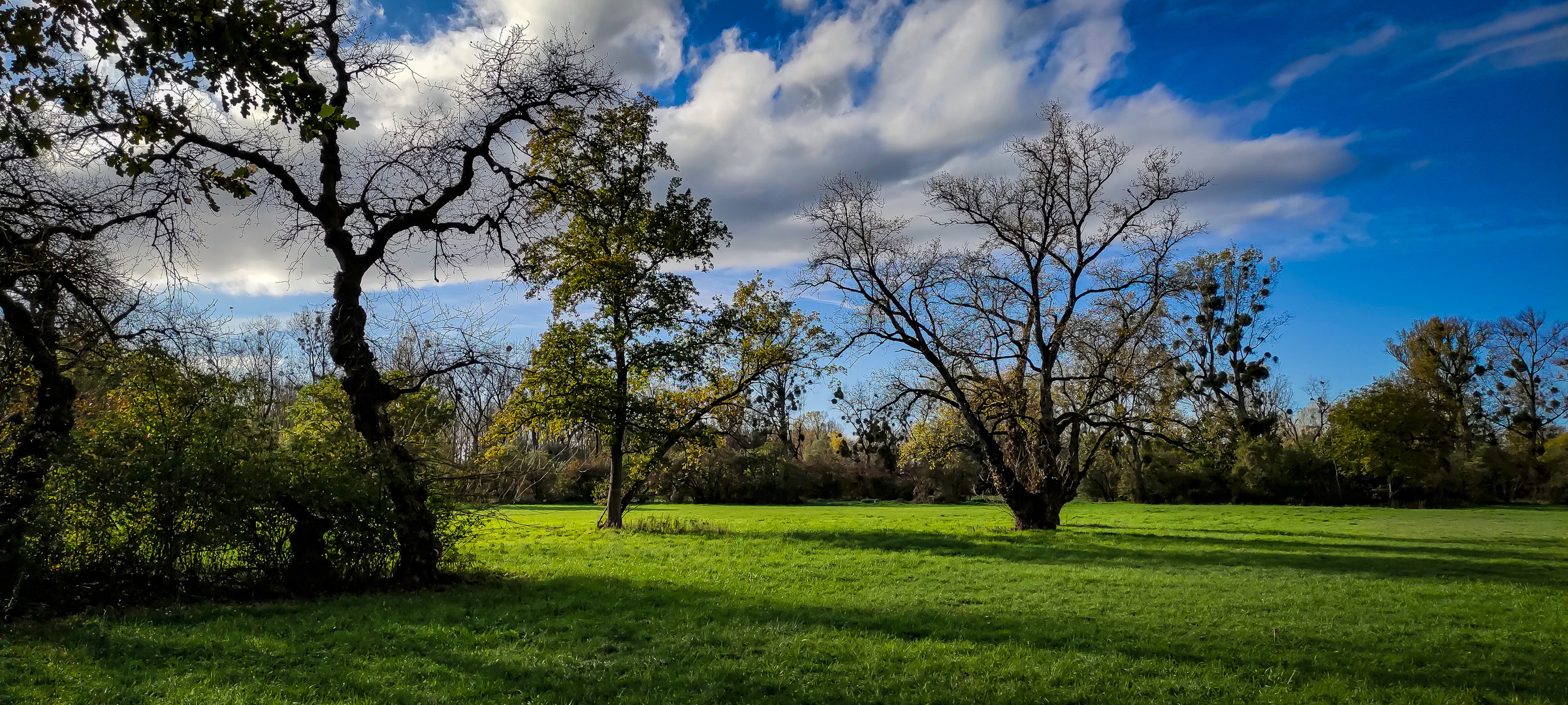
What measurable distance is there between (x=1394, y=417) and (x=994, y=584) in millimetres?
41598

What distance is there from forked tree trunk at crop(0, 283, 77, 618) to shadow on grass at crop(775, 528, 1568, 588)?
14.7 metres

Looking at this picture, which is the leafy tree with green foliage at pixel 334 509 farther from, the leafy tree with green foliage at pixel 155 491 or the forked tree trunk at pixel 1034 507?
the forked tree trunk at pixel 1034 507

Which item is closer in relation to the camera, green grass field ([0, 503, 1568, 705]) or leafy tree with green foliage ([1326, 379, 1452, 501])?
green grass field ([0, 503, 1568, 705])

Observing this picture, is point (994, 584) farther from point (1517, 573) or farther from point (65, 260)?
point (65, 260)

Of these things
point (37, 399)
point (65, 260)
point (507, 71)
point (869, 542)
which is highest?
point (507, 71)

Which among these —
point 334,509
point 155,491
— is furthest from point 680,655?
point 155,491

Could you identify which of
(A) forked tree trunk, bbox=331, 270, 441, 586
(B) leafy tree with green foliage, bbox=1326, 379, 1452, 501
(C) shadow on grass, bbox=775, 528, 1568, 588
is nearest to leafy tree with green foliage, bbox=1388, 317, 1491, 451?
(B) leafy tree with green foliage, bbox=1326, 379, 1452, 501

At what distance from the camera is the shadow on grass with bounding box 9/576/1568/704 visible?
21.6 ft

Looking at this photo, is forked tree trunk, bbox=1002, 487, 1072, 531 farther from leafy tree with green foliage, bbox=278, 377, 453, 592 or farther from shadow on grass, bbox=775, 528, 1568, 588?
leafy tree with green foliage, bbox=278, 377, 453, 592

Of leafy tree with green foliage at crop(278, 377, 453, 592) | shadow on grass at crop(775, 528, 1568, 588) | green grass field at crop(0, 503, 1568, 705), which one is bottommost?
shadow on grass at crop(775, 528, 1568, 588)

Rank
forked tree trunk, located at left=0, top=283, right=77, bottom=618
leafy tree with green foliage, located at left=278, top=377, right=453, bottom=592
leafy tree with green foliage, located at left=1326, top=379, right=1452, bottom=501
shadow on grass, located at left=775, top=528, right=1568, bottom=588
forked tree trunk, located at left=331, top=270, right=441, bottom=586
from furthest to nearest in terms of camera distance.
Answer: leafy tree with green foliage, located at left=1326, top=379, right=1452, bottom=501
shadow on grass, located at left=775, top=528, right=1568, bottom=588
forked tree trunk, located at left=331, top=270, right=441, bottom=586
leafy tree with green foliage, located at left=278, top=377, right=453, bottom=592
forked tree trunk, located at left=0, top=283, right=77, bottom=618

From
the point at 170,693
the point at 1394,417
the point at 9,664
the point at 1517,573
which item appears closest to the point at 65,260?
the point at 9,664

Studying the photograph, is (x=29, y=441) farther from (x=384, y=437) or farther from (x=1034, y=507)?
(x=1034, y=507)

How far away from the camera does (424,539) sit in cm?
1174
